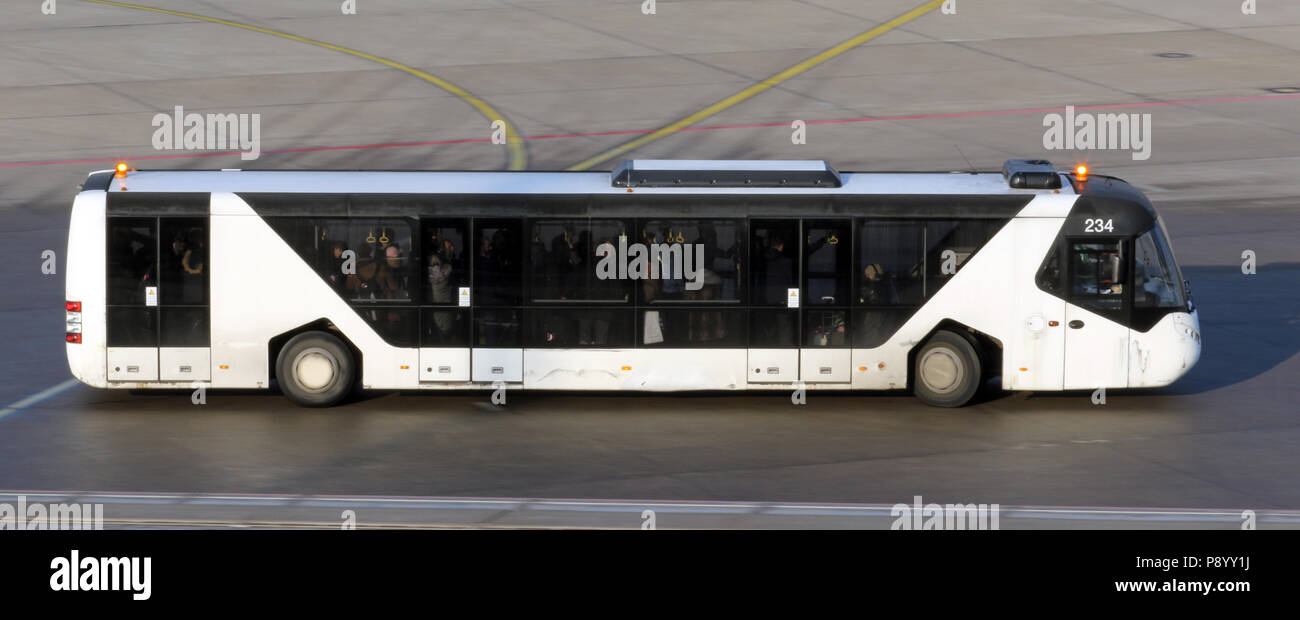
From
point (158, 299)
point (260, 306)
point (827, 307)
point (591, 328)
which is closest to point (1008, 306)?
point (827, 307)

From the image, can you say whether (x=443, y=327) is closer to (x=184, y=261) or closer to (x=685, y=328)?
(x=685, y=328)

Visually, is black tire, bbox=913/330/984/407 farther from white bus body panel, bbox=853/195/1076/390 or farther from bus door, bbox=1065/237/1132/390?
bus door, bbox=1065/237/1132/390

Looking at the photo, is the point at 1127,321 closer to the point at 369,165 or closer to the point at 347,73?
the point at 369,165

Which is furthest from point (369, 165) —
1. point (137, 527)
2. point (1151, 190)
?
point (137, 527)

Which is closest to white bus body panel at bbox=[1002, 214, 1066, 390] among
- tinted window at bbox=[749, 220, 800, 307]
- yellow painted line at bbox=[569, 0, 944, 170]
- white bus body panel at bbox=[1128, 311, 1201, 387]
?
white bus body panel at bbox=[1128, 311, 1201, 387]

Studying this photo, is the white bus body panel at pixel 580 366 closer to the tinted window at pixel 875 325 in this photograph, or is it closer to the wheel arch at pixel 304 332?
the wheel arch at pixel 304 332

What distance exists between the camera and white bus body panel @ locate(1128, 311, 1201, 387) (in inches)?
772

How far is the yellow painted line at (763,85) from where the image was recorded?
37.8 metres

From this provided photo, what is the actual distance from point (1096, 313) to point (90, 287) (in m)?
12.0

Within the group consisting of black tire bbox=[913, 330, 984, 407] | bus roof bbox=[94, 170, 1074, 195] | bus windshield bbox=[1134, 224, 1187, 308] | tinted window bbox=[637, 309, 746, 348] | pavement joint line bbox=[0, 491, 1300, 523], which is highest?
bus roof bbox=[94, 170, 1074, 195]

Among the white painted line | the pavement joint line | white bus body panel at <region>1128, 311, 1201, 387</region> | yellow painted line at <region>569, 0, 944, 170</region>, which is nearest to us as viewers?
the pavement joint line

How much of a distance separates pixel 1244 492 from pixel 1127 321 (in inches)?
149

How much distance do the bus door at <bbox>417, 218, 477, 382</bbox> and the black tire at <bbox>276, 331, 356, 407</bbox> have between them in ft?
3.27

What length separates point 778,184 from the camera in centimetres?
1969
